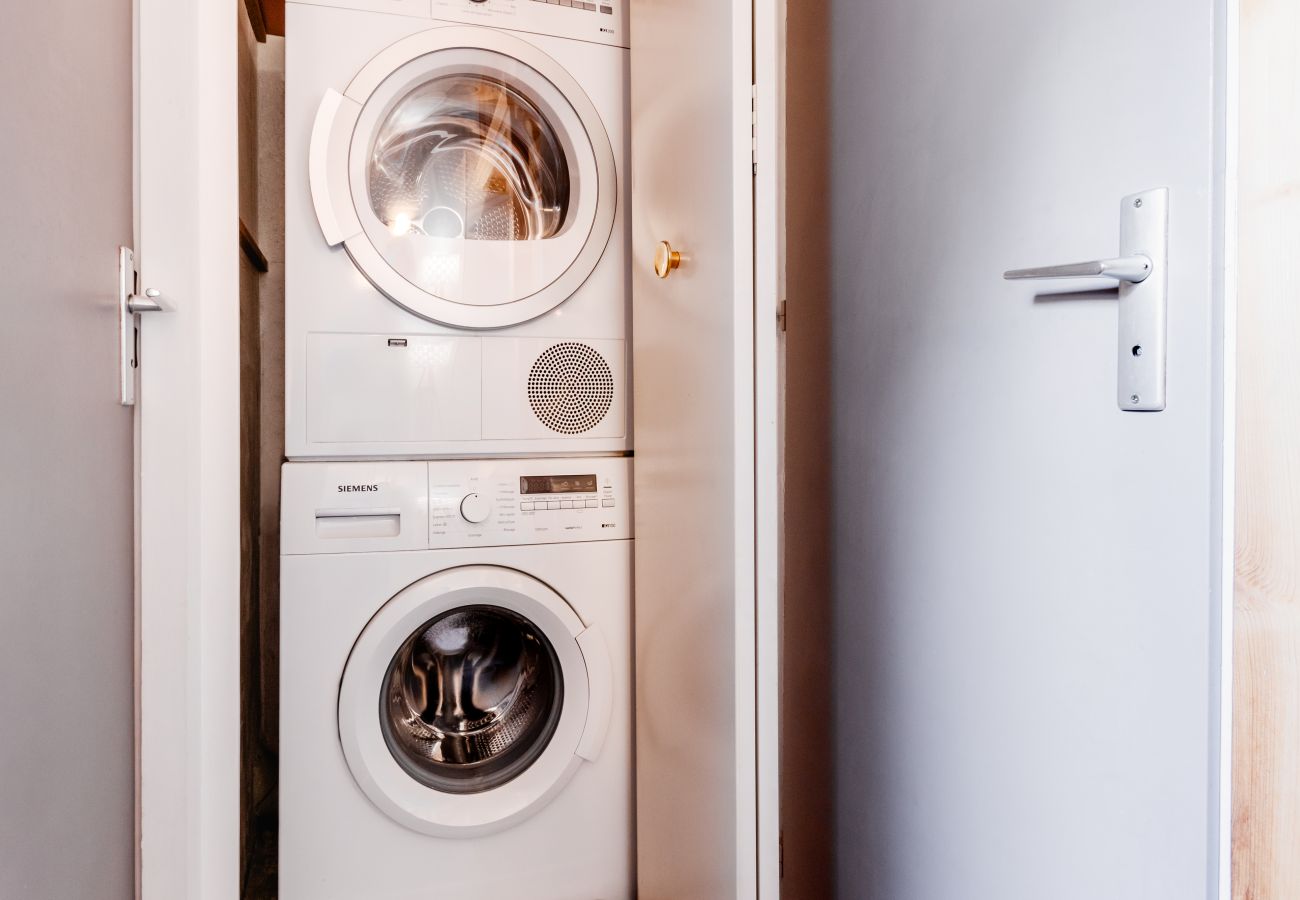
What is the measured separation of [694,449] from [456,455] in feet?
1.70

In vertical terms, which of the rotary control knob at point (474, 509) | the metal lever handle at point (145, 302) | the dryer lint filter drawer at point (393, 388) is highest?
the metal lever handle at point (145, 302)

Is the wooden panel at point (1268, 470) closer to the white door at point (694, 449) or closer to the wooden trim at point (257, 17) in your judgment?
the white door at point (694, 449)

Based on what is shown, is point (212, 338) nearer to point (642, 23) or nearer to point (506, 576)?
point (506, 576)

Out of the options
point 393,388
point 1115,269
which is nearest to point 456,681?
point 393,388

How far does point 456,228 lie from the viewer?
133 cm

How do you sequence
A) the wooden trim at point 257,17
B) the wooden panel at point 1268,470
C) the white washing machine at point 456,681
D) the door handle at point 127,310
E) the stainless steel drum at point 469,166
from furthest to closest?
the wooden trim at point 257,17 → the stainless steel drum at point 469,166 → the white washing machine at point 456,681 → the door handle at point 127,310 → the wooden panel at point 1268,470

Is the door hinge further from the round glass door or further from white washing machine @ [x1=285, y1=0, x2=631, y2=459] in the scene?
the round glass door

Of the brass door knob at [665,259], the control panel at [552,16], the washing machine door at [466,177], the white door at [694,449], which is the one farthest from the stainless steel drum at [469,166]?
the brass door knob at [665,259]

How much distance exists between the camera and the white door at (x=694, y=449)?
2.81 ft

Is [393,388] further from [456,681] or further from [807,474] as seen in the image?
[807,474]

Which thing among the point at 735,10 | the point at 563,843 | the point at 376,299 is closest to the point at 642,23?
the point at 735,10

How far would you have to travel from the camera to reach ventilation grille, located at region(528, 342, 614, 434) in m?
1.34

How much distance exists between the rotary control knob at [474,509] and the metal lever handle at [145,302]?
1.84 ft

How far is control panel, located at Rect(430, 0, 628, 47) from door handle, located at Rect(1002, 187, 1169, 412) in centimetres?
109
